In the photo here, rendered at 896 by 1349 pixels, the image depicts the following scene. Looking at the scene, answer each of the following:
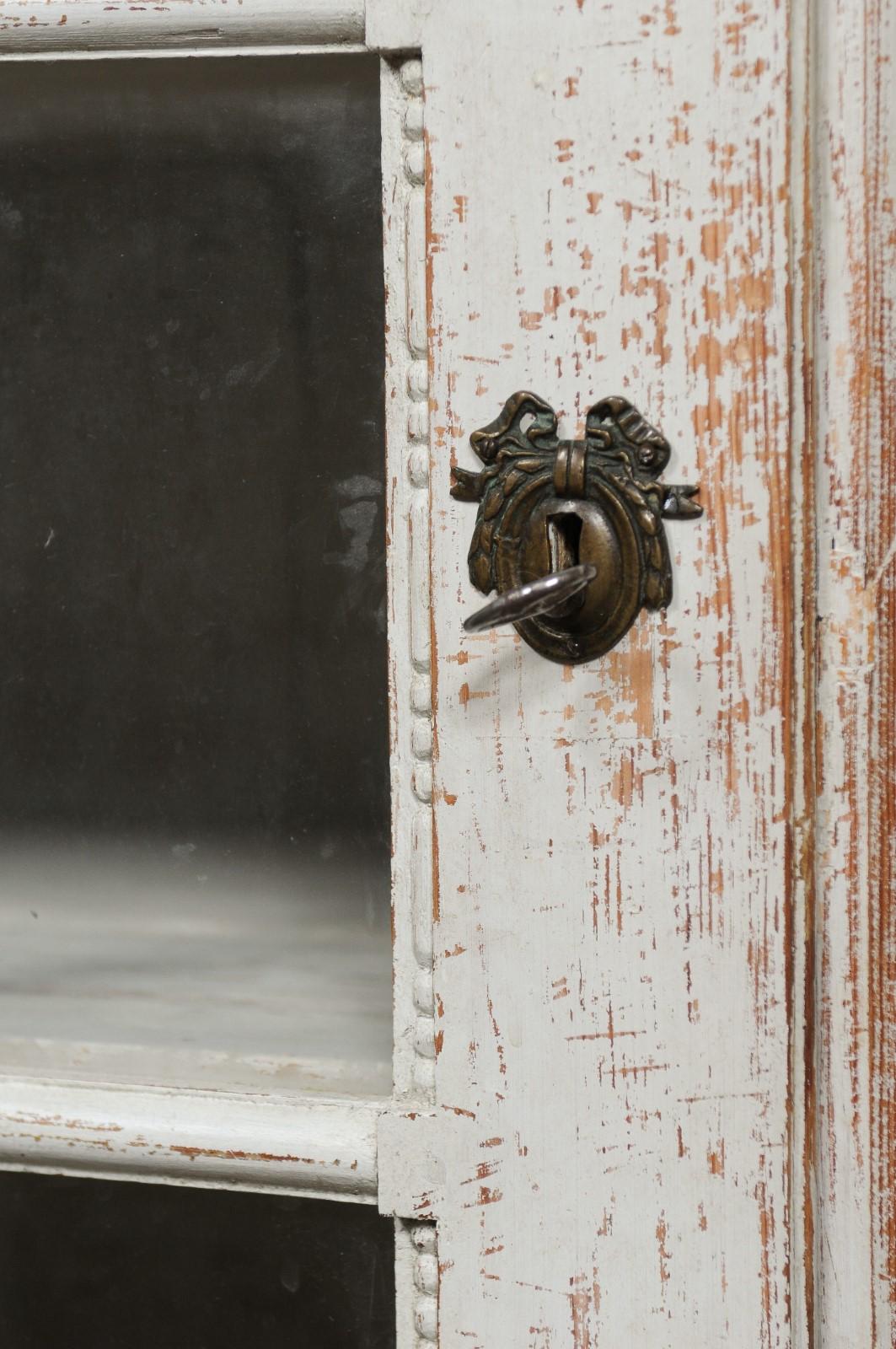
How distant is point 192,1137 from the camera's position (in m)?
0.46

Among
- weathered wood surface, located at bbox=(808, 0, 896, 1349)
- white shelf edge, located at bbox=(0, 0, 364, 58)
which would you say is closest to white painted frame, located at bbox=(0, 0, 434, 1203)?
white shelf edge, located at bbox=(0, 0, 364, 58)

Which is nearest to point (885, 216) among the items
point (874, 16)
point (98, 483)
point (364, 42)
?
point (874, 16)

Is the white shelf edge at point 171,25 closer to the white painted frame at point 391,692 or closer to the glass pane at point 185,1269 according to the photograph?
the white painted frame at point 391,692

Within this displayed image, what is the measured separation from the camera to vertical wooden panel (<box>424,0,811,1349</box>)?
390 mm

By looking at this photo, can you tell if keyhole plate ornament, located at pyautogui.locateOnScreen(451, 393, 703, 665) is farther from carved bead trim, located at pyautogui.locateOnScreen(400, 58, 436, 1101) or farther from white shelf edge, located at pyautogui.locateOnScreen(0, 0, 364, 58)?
white shelf edge, located at pyautogui.locateOnScreen(0, 0, 364, 58)

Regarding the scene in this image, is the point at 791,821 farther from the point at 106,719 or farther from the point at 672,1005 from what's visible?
the point at 106,719

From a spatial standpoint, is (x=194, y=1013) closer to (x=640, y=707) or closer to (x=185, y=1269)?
(x=185, y=1269)

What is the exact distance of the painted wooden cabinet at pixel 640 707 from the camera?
39 cm

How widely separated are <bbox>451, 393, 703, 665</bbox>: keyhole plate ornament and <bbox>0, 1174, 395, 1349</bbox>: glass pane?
0.28 m

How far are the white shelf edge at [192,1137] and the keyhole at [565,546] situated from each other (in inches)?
8.7

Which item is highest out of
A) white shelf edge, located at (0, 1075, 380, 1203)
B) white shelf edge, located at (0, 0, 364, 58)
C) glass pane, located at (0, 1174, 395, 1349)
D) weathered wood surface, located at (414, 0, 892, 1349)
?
white shelf edge, located at (0, 0, 364, 58)

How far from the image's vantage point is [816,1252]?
1.34ft

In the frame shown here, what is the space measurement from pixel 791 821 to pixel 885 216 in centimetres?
22

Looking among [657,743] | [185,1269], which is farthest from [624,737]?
[185,1269]
